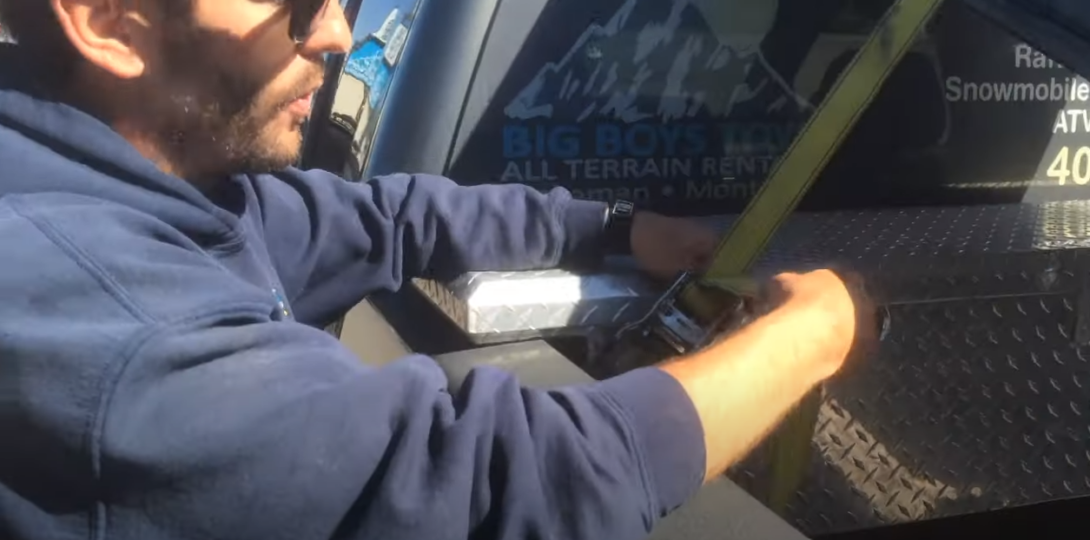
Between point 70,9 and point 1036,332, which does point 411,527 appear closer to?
point 70,9

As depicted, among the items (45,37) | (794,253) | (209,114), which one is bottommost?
(794,253)

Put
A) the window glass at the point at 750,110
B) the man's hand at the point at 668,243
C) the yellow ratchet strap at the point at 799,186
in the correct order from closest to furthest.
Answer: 1. the yellow ratchet strap at the point at 799,186
2. the man's hand at the point at 668,243
3. the window glass at the point at 750,110

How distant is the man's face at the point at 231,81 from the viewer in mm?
1479

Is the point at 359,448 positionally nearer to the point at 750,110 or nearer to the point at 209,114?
the point at 209,114

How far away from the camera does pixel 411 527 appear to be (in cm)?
120

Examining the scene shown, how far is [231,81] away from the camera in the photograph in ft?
5.02

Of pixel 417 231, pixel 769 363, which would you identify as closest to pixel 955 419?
pixel 769 363

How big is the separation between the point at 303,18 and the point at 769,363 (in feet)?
2.42

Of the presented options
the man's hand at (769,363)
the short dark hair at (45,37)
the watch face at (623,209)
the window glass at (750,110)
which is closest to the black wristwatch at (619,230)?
the watch face at (623,209)

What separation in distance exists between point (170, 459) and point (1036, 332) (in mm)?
1805

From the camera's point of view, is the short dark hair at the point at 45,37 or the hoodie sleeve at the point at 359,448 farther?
the short dark hair at the point at 45,37

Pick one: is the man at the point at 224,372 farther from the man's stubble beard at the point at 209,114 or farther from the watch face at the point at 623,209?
the watch face at the point at 623,209

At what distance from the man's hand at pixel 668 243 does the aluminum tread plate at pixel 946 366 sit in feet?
0.20

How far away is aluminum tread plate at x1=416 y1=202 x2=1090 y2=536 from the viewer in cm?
215
